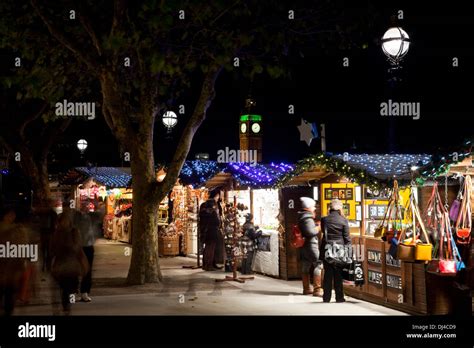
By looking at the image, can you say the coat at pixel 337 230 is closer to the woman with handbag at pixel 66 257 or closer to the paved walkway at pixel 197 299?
the paved walkway at pixel 197 299

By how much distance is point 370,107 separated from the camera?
92.2 ft

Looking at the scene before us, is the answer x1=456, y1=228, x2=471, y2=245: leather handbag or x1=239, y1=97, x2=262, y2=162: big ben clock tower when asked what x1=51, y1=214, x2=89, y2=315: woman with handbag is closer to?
x1=456, y1=228, x2=471, y2=245: leather handbag

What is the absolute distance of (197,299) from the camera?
1287cm

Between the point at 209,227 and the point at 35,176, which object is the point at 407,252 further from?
the point at 35,176

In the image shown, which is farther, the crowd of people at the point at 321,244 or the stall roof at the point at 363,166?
the crowd of people at the point at 321,244

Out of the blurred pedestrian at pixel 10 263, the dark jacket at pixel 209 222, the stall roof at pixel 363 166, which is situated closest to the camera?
the blurred pedestrian at pixel 10 263

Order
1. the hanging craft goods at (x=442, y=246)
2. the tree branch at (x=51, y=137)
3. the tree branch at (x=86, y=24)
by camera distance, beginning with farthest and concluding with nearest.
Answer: the tree branch at (x=51, y=137) → the tree branch at (x=86, y=24) → the hanging craft goods at (x=442, y=246)

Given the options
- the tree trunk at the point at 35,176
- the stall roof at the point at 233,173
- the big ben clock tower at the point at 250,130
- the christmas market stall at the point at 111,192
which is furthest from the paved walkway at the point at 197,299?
the tree trunk at the point at 35,176

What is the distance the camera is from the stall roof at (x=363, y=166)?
1098cm

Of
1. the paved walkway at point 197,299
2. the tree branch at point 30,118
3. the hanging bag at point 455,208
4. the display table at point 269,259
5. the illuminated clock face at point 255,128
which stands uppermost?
the tree branch at point 30,118

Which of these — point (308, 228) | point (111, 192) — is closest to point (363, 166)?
point (308, 228)

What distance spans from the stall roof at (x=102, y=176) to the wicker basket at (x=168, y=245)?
3285 mm
